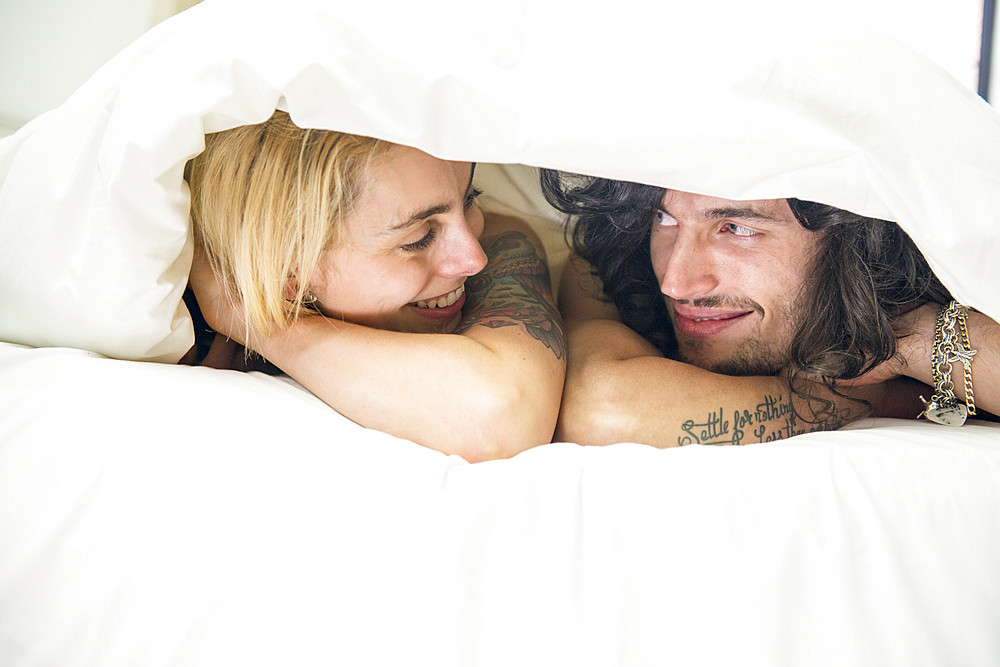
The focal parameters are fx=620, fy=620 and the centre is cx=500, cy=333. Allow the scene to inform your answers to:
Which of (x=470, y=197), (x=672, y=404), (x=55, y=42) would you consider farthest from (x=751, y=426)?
(x=55, y=42)

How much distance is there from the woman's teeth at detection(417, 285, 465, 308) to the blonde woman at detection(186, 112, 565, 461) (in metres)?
0.07

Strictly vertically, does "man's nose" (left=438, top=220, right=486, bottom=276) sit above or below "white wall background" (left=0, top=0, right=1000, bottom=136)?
below

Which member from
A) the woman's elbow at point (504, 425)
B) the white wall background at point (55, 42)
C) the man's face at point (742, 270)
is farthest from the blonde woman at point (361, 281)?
the white wall background at point (55, 42)

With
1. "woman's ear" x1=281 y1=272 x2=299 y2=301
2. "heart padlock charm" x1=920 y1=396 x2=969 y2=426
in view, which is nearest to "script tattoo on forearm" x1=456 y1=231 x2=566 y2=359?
"woman's ear" x1=281 y1=272 x2=299 y2=301

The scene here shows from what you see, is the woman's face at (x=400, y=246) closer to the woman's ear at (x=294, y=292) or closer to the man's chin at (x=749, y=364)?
the woman's ear at (x=294, y=292)

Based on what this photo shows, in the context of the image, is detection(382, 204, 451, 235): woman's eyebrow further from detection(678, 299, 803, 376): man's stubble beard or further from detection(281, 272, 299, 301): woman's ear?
detection(678, 299, 803, 376): man's stubble beard

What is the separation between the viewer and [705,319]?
1.00 metres

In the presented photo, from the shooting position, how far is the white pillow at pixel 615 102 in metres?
0.59

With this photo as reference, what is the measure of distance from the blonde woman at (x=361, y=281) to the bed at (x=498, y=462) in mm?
102

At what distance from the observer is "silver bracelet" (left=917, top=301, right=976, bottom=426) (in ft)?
2.43

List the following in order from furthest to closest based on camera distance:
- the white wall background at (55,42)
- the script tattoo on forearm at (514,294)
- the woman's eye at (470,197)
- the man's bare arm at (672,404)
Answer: the white wall background at (55,42), the woman's eye at (470,197), the script tattoo on forearm at (514,294), the man's bare arm at (672,404)

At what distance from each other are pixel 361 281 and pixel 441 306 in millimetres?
177

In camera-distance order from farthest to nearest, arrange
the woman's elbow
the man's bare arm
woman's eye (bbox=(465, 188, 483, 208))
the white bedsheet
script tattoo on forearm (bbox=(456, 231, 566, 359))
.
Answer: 1. woman's eye (bbox=(465, 188, 483, 208))
2. script tattoo on forearm (bbox=(456, 231, 566, 359))
3. the man's bare arm
4. the woman's elbow
5. the white bedsheet

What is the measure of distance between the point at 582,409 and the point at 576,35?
1.47 ft
